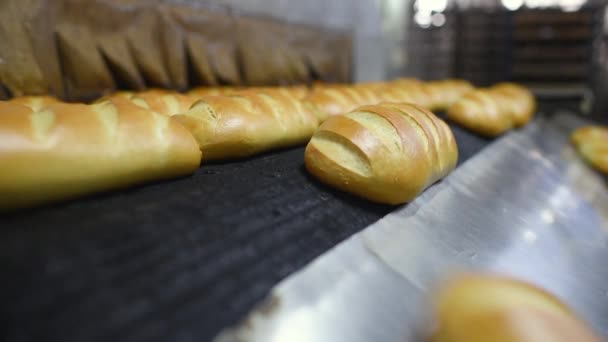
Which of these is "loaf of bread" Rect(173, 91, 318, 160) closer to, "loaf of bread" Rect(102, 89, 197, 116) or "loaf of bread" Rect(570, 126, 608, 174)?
"loaf of bread" Rect(102, 89, 197, 116)

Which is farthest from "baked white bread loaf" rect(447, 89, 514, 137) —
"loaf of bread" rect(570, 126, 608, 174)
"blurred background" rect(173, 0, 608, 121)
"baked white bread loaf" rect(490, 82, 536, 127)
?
"blurred background" rect(173, 0, 608, 121)

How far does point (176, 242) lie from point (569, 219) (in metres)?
1.82

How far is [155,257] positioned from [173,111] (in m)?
0.99

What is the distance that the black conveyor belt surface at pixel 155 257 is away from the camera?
0.63 m

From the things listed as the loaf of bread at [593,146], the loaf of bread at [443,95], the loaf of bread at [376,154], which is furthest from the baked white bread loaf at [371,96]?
the loaf of bread at [593,146]

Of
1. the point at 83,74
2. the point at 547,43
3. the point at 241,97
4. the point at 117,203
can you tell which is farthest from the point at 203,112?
the point at 547,43

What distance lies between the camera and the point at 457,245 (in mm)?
1146

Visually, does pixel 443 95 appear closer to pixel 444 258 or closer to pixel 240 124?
pixel 240 124

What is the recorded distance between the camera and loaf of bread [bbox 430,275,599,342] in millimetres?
622

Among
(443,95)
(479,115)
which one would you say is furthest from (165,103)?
(443,95)

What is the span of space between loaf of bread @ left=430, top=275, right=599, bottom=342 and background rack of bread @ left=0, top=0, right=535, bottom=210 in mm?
489

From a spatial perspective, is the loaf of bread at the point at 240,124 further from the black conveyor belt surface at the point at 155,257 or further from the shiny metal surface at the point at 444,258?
the shiny metal surface at the point at 444,258

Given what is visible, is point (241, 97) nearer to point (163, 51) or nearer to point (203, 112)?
point (203, 112)

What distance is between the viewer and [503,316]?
643mm
